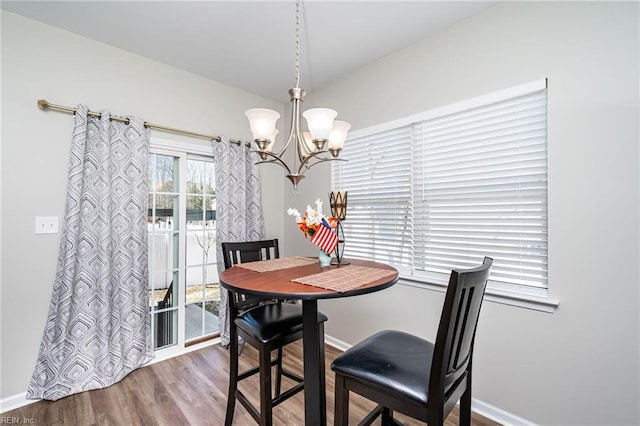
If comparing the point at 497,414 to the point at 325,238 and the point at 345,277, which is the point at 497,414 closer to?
the point at 345,277

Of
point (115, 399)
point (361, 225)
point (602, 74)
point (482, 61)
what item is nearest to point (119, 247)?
point (115, 399)

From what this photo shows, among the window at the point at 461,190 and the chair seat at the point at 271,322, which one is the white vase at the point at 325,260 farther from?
the window at the point at 461,190

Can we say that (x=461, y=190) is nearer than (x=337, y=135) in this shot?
No

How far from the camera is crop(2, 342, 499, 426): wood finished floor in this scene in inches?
70.4

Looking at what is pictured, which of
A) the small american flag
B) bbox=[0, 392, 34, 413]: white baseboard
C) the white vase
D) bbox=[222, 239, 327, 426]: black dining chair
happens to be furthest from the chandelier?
bbox=[0, 392, 34, 413]: white baseboard

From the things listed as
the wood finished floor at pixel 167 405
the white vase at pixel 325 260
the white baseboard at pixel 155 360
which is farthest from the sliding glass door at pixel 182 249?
the white vase at pixel 325 260

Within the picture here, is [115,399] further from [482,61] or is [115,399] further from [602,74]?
[602,74]

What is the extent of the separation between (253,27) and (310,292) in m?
2.00

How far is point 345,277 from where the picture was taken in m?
1.48

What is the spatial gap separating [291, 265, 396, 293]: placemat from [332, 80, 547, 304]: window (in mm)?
715

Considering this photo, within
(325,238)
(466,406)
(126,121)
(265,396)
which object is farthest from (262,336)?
(126,121)

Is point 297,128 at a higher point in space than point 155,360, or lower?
higher

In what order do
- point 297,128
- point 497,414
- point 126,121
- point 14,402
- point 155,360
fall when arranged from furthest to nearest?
point 155,360, point 126,121, point 14,402, point 497,414, point 297,128

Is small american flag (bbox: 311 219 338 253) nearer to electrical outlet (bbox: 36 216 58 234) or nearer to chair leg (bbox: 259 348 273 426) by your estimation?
chair leg (bbox: 259 348 273 426)
